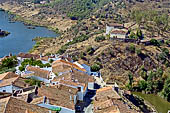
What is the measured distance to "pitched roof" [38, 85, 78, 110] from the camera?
116 ft

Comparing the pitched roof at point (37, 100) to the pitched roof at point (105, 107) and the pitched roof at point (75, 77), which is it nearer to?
the pitched roof at point (105, 107)

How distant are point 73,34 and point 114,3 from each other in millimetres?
48496

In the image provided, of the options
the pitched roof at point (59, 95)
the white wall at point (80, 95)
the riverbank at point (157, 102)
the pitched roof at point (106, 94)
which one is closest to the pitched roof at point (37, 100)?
the pitched roof at point (59, 95)

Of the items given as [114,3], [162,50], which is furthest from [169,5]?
[162,50]

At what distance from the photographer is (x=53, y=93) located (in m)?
37.4

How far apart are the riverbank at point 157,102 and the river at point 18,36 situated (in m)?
51.2

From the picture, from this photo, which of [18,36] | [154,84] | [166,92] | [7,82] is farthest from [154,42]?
[18,36]

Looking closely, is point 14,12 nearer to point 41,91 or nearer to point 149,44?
point 149,44

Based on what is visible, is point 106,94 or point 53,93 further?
point 106,94

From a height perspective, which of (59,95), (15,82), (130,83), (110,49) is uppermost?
(15,82)

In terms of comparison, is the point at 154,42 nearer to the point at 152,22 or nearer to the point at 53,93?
the point at 152,22

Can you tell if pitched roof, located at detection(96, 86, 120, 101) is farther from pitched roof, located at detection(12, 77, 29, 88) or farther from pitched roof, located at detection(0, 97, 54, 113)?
pitched roof, located at detection(0, 97, 54, 113)

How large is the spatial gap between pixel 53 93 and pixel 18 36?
87.4 metres

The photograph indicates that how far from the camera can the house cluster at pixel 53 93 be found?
3155 cm
